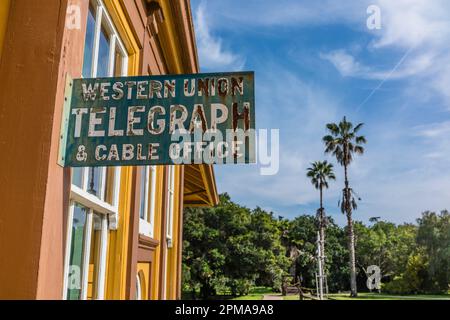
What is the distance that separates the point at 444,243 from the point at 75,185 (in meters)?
41.6

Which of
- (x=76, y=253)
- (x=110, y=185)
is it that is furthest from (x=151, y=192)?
(x=76, y=253)

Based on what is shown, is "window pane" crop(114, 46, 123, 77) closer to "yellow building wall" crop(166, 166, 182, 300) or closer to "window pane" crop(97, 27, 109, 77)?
"window pane" crop(97, 27, 109, 77)

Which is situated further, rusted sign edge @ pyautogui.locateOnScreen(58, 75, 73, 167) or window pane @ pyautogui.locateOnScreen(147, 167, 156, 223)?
window pane @ pyautogui.locateOnScreen(147, 167, 156, 223)

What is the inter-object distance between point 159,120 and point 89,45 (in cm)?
114

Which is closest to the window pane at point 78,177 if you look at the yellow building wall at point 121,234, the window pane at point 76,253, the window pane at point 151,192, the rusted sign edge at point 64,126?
the window pane at point 76,253

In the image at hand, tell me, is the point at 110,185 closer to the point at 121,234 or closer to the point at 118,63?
the point at 121,234

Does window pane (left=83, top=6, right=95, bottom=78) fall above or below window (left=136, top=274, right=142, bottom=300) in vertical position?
above

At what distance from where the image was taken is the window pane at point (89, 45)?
254 centimetres

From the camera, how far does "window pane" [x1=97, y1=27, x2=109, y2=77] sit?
114 inches

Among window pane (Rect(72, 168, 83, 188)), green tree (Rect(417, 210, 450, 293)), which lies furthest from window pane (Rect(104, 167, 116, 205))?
green tree (Rect(417, 210, 450, 293))

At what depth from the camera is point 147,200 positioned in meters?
4.68

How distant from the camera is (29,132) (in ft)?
5.42
